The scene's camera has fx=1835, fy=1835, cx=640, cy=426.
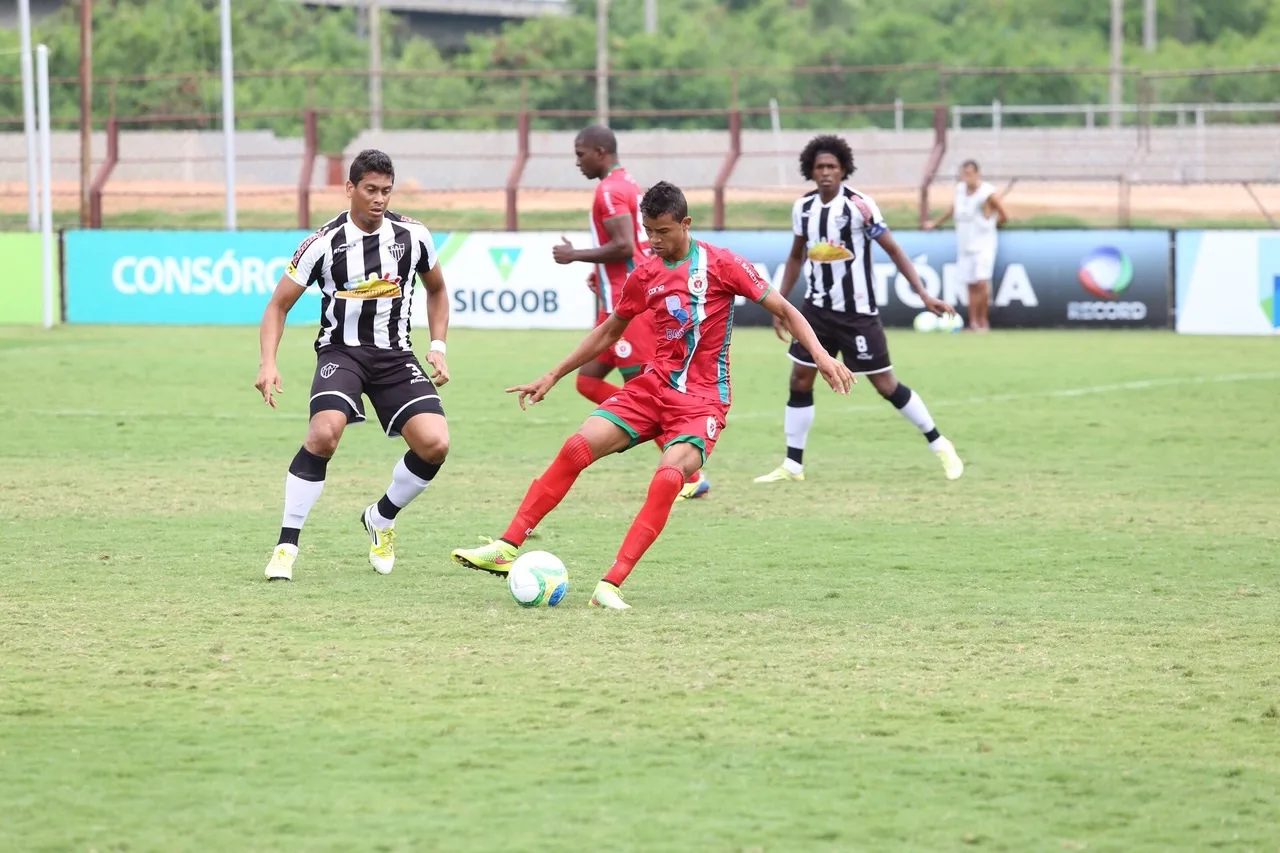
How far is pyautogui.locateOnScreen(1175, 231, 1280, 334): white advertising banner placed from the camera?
69.9 feet

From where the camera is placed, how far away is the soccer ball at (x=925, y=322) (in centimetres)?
2258

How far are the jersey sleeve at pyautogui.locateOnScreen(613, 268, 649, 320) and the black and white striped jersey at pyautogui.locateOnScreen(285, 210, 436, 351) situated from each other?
37.2 inches

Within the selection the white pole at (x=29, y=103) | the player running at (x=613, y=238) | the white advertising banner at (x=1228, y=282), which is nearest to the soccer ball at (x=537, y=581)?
the player running at (x=613, y=238)

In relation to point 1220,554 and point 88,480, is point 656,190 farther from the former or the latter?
point 88,480

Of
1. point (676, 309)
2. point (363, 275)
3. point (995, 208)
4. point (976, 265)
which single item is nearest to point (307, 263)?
point (363, 275)

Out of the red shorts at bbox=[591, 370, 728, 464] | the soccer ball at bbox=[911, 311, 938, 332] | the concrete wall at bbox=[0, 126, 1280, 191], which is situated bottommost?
the soccer ball at bbox=[911, 311, 938, 332]

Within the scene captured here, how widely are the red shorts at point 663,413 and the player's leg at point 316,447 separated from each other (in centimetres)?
111

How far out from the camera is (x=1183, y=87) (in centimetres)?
3678

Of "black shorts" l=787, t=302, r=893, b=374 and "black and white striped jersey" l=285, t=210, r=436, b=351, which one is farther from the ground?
"black and white striped jersey" l=285, t=210, r=436, b=351

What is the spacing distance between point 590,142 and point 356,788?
5.94 metres

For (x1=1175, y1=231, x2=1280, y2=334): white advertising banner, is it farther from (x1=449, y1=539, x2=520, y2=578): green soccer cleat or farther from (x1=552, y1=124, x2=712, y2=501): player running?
(x1=449, y1=539, x2=520, y2=578): green soccer cleat

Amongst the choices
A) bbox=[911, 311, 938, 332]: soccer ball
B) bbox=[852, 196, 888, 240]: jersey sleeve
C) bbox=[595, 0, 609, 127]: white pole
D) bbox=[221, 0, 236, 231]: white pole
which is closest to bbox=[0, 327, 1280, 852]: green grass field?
bbox=[852, 196, 888, 240]: jersey sleeve

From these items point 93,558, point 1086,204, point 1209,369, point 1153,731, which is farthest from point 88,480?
Answer: point 1086,204

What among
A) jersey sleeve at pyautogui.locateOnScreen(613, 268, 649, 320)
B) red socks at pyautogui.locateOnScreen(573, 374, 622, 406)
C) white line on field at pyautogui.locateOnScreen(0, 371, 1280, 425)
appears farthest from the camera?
white line on field at pyautogui.locateOnScreen(0, 371, 1280, 425)
